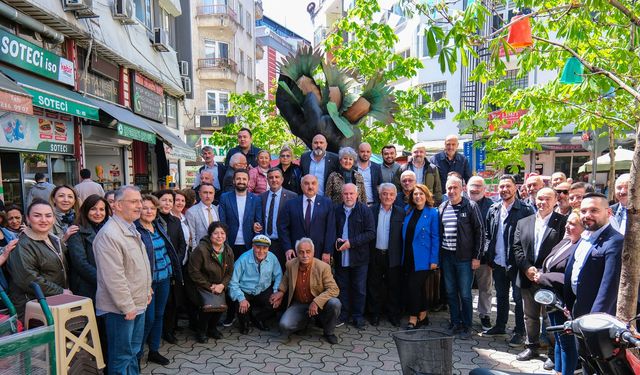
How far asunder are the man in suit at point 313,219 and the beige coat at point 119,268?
229cm

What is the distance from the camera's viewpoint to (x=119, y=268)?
11.2 feet

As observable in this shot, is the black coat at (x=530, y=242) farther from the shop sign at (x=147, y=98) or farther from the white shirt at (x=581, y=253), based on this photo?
the shop sign at (x=147, y=98)

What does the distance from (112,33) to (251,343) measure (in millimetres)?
11112

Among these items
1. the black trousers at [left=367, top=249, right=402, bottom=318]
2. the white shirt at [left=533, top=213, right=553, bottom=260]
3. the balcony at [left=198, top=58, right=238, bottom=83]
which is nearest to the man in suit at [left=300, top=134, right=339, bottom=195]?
the black trousers at [left=367, top=249, right=402, bottom=318]

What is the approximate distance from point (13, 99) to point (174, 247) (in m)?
3.46

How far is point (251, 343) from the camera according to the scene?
5082mm

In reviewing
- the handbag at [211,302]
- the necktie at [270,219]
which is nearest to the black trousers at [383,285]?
the necktie at [270,219]

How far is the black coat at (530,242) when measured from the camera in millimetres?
4434

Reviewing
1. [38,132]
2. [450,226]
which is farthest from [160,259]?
[38,132]

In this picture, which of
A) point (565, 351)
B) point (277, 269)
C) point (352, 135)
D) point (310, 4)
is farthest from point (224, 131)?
point (310, 4)

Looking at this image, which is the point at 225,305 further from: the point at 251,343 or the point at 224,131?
the point at 224,131

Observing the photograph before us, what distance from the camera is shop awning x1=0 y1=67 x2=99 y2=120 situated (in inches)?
295

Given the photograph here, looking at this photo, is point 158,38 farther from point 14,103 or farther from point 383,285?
point 383,285

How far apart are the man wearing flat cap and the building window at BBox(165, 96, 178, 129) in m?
14.8
